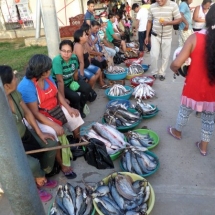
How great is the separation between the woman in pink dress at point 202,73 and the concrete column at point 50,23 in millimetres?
Answer: 3230

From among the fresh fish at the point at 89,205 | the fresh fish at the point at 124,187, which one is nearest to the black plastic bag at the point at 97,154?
the fresh fish at the point at 124,187

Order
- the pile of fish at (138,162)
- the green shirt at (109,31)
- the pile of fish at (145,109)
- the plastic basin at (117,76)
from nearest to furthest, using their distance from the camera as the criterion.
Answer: the pile of fish at (138,162), the pile of fish at (145,109), the plastic basin at (117,76), the green shirt at (109,31)

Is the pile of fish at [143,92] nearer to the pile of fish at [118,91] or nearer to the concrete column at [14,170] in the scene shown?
the pile of fish at [118,91]

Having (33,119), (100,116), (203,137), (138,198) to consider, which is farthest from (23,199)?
(100,116)

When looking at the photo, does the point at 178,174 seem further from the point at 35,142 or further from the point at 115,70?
the point at 115,70

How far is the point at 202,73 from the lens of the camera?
2887 millimetres

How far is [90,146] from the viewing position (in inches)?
106

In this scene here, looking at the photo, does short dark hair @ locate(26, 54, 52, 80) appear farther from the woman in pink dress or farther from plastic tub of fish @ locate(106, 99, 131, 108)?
plastic tub of fish @ locate(106, 99, 131, 108)

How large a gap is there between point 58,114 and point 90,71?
2556 millimetres

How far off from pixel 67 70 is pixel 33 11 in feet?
39.9

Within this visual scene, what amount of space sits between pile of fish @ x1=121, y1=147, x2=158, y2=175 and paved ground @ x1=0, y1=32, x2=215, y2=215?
0.56 ft

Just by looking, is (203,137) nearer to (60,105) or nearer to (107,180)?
(107,180)

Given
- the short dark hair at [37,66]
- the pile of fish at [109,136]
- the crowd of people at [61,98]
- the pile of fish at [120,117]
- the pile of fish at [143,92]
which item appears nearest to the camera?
the crowd of people at [61,98]

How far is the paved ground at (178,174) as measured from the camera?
2783mm
